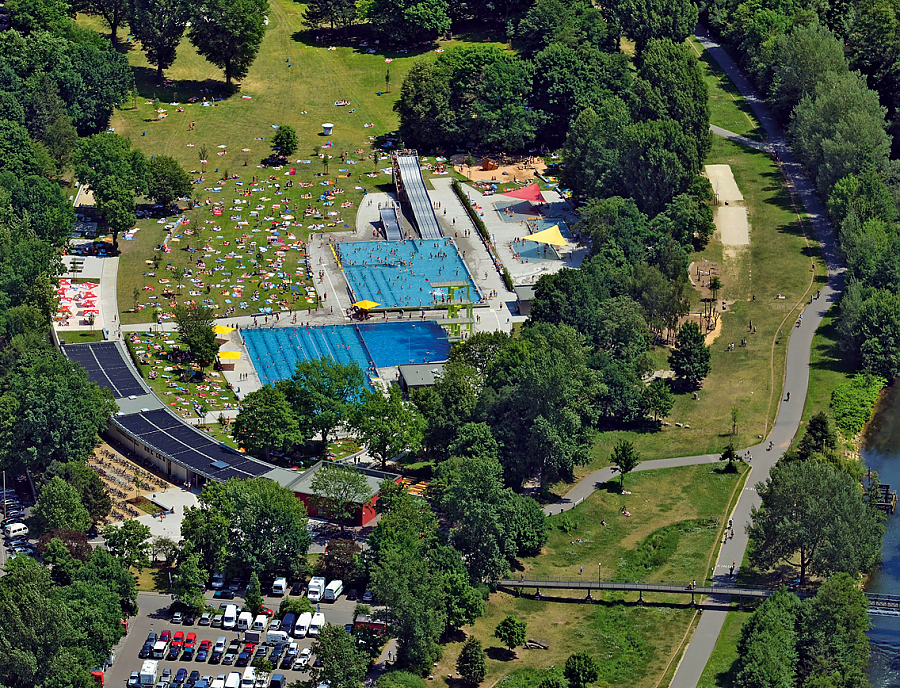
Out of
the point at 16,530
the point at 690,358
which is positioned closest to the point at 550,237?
the point at 690,358

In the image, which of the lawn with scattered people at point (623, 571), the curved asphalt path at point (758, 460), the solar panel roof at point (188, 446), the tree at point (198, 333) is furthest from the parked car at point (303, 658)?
the tree at point (198, 333)

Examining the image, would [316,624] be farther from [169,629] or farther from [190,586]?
[169,629]

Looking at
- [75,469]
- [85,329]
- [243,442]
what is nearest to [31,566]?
[75,469]

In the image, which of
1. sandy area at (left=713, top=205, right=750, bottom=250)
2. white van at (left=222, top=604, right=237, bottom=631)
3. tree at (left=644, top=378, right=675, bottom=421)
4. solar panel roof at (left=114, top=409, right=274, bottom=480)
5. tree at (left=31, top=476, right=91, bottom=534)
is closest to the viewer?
white van at (left=222, top=604, right=237, bottom=631)

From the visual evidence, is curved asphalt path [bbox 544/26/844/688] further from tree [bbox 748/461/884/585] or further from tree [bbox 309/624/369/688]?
tree [bbox 309/624/369/688]

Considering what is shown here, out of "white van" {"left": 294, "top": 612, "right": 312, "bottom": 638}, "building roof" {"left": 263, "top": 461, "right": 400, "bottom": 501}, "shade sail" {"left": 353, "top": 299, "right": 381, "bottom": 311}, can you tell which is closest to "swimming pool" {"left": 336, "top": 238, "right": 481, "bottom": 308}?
"shade sail" {"left": 353, "top": 299, "right": 381, "bottom": 311}

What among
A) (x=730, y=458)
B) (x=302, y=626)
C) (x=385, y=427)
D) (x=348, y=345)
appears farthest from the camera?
(x=348, y=345)
